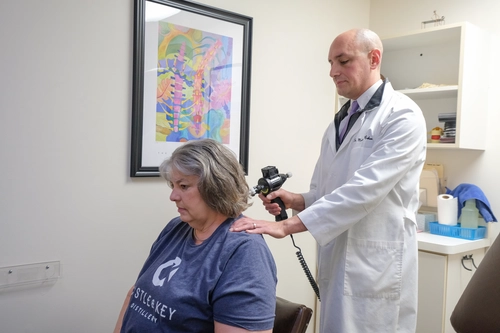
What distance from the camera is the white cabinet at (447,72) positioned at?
97.7 inches

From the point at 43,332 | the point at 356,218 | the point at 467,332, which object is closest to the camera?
the point at 467,332

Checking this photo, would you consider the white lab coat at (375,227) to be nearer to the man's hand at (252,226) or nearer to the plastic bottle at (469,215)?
the man's hand at (252,226)

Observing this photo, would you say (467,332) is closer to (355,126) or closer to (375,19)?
(355,126)

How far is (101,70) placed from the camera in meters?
1.91

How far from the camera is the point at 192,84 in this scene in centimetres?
219

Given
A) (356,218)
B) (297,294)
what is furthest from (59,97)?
(297,294)

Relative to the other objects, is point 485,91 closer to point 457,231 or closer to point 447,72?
point 447,72

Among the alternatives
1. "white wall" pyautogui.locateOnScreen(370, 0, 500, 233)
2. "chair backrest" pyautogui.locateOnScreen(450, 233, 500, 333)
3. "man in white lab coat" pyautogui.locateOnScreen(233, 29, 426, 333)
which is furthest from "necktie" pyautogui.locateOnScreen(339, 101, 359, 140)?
"chair backrest" pyautogui.locateOnScreen(450, 233, 500, 333)

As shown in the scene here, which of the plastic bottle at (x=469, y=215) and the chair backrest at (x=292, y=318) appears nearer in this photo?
the chair backrest at (x=292, y=318)

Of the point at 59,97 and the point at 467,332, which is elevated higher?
the point at 59,97

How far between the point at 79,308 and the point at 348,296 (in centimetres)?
110

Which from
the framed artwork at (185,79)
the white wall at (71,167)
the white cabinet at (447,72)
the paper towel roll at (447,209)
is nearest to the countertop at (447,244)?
the paper towel roll at (447,209)

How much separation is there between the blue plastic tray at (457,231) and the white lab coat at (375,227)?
989 mm

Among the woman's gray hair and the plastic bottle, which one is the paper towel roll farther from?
the woman's gray hair
